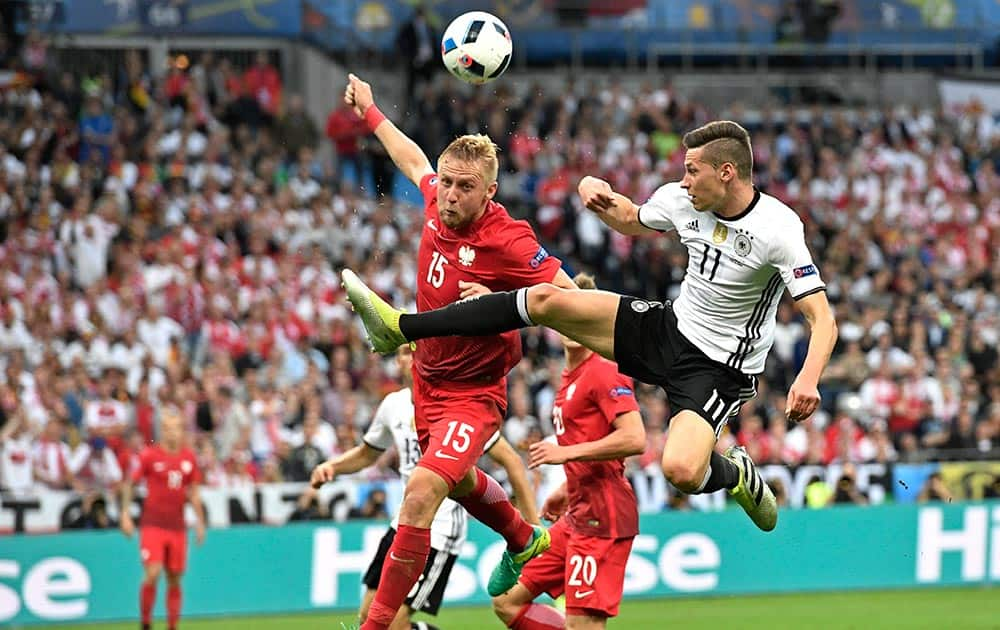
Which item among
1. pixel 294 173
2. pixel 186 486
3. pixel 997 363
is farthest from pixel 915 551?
pixel 294 173

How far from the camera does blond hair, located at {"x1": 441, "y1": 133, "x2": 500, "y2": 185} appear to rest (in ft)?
29.6

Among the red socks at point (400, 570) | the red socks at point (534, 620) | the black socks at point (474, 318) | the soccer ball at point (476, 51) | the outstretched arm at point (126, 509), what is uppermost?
the soccer ball at point (476, 51)

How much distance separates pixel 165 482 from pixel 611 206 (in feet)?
20.8

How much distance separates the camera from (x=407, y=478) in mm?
10578

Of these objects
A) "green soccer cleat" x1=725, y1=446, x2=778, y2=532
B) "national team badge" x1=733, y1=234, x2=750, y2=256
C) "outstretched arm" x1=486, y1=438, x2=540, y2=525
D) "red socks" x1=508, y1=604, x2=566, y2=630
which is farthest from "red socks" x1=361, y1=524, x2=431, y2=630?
"national team badge" x1=733, y1=234, x2=750, y2=256

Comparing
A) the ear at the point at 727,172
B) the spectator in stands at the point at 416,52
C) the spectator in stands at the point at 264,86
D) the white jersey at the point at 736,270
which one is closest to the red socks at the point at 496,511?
the white jersey at the point at 736,270

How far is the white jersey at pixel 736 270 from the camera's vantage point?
8695 mm

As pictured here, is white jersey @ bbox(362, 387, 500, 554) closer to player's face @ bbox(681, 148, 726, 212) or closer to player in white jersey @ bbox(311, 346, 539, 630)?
player in white jersey @ bbox(311, 346, 539, 630)

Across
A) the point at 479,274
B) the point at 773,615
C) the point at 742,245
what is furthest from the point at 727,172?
the point at 773,615

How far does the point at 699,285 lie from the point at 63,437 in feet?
31.0

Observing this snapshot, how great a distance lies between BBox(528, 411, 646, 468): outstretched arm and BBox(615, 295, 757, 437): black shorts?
1.12ft

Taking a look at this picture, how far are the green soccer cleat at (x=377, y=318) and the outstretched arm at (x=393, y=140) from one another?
1007mm

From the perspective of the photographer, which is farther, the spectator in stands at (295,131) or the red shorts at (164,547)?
the spectator in stands at (295,131)

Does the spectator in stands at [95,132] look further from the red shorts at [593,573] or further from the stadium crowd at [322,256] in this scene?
the red shorts at [593,573]
